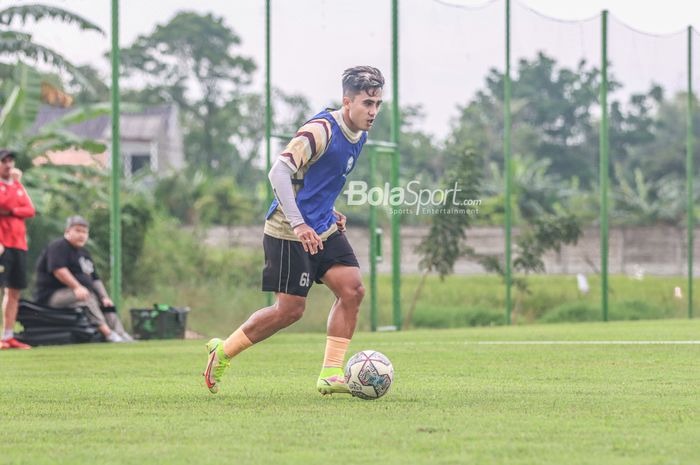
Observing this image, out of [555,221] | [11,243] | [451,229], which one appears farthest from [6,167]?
[555,221]

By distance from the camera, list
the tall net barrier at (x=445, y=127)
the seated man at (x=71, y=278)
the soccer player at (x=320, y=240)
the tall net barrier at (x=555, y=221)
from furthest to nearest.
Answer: the tall net barrier at (x=555, y=221)
the tall net barrier at (x=445, y=127)
the seated man at (x=71, y=278)
the soccer player at (x=320, y=240)

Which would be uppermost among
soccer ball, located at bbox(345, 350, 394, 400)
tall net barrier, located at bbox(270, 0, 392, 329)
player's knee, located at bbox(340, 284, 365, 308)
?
tall net barrier, located at bbox(270, 0, 392, 329)

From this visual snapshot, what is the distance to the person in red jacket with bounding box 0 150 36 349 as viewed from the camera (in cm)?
1271

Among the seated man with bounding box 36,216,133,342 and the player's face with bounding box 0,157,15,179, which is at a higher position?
the player's face with bounding box 0,157,15,179

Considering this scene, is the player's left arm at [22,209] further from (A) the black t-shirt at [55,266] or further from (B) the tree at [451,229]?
(B) the tree at [451,229]

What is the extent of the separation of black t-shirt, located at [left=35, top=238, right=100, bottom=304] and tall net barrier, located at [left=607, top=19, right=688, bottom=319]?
8872 mm

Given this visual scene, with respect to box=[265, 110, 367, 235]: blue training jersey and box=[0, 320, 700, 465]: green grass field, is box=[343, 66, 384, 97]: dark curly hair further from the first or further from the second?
box=[0, 320, 700, 465]: green grass field

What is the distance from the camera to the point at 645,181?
41469 mm

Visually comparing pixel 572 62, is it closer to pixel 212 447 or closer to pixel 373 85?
pixel 373 85

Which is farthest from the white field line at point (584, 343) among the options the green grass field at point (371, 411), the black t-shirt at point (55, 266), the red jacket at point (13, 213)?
the red jacket at point (13, 213)

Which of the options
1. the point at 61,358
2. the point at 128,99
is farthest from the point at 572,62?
the point at 128,99

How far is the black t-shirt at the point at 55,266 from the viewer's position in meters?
13.4

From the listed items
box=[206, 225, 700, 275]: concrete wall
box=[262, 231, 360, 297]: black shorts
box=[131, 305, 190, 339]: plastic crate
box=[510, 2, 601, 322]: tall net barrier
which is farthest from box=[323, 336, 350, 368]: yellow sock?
box=[510, 2, 601, 322]: tall net barrier

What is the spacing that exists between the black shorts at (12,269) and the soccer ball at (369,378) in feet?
21.0
